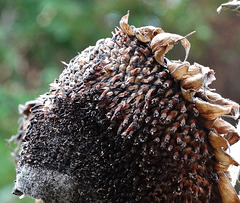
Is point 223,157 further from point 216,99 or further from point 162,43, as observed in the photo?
point 162,43

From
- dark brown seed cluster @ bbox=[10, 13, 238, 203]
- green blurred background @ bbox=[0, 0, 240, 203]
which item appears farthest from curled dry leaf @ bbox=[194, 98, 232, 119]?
green blurred background @ bbox=[0, 0, 240, 203]

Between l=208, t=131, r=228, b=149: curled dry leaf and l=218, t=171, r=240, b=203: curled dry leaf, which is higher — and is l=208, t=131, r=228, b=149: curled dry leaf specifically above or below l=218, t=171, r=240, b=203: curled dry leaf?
above

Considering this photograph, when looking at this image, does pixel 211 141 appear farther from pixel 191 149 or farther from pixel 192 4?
pixel 192 4

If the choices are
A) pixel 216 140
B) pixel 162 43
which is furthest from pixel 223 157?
pixel 162 43

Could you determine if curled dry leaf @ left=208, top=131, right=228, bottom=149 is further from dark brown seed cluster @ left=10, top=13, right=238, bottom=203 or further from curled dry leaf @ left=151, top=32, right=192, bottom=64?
curled dry leaf @ left=151, top=32, right=192, bottom=64

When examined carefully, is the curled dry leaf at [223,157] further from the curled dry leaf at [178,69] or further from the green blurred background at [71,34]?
the green blurred background at [71,34]

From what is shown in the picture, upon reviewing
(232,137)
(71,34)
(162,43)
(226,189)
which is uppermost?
(71,34)

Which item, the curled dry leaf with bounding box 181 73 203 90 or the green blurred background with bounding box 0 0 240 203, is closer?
the curled dry leaf with bounding box 181 73 203 90

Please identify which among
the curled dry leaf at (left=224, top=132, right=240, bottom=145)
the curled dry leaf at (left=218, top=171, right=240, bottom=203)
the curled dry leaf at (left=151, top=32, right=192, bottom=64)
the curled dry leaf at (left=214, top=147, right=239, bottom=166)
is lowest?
the curled dry leaf at (left=218, top=171, right=240, bottom=203)
